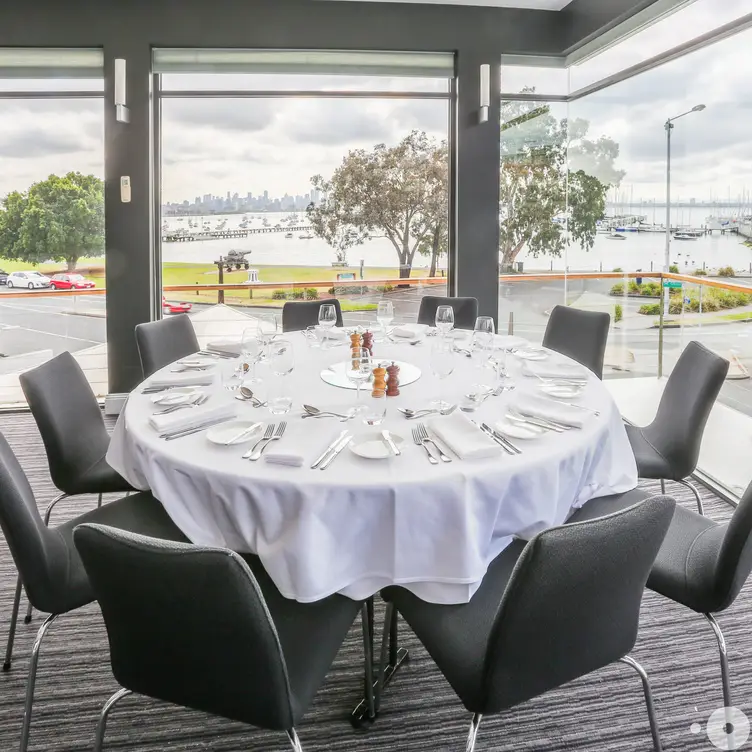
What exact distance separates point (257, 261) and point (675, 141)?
3.44 m

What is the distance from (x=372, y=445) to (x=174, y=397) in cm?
96

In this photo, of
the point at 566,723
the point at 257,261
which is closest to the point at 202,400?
the point at 566,723

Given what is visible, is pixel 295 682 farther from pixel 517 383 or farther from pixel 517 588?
pixel 517 383

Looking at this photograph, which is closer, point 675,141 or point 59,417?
point 59,417

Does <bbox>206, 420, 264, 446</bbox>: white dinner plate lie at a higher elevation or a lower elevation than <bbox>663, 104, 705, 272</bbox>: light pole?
lower

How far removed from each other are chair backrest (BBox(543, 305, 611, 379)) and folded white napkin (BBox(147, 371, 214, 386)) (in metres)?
2.17

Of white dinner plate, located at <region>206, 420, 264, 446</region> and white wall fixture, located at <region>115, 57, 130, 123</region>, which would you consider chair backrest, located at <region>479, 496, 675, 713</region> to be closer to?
white dinner plate, located at <region>206, 420, 264, 446</region>

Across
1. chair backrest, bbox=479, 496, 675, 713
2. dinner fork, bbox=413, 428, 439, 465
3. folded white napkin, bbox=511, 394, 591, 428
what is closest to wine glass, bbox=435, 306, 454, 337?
folded white napkin, bbox=511, 394, 591, 428

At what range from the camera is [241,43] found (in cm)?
512

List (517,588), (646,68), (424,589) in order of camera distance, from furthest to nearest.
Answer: (646,68), (424,589), (517,588)

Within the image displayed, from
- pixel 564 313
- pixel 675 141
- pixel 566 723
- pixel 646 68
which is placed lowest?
pixel 566 723

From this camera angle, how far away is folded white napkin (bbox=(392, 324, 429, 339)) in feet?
12.6

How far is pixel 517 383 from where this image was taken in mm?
2729

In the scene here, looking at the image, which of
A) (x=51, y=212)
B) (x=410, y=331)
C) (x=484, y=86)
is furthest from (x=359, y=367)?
(x=51, y=212)
